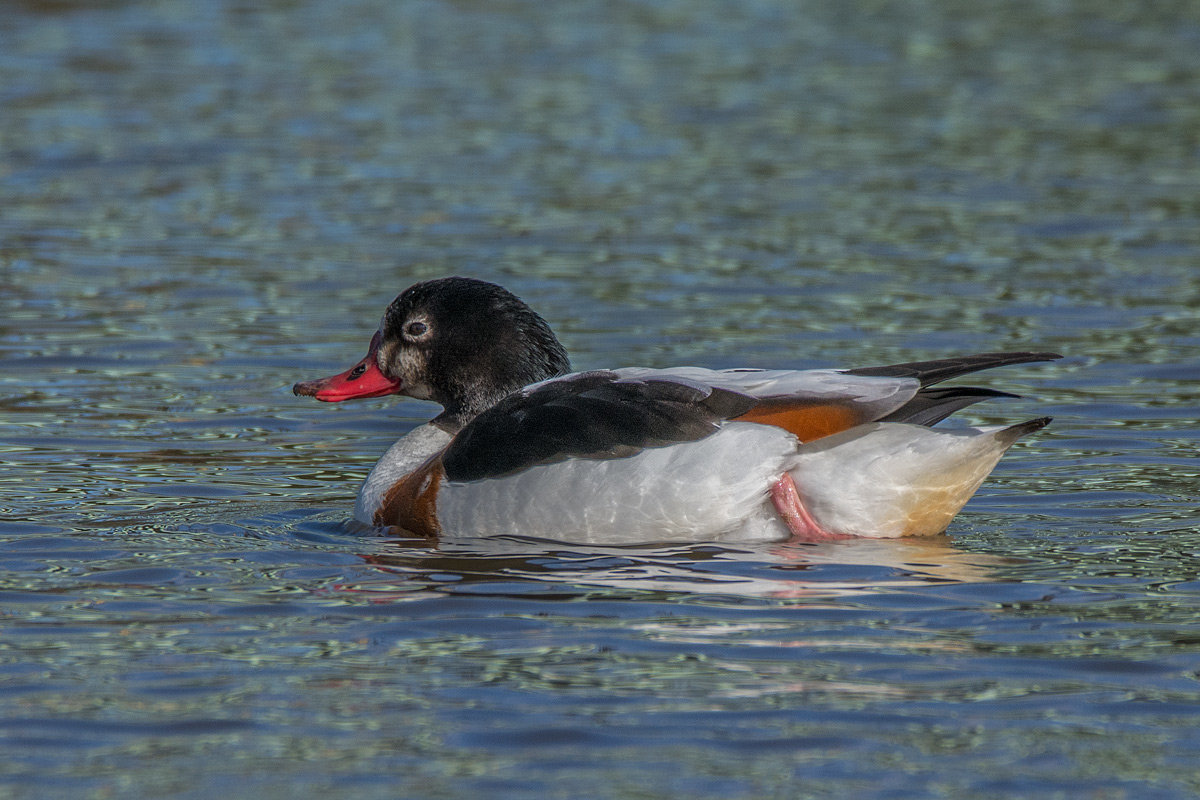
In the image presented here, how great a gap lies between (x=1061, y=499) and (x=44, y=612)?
13.8 ft

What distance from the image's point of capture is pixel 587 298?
41.4 feet

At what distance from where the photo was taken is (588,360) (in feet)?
36.6

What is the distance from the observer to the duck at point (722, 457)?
7207mm

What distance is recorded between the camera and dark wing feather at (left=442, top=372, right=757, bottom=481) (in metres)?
7.29

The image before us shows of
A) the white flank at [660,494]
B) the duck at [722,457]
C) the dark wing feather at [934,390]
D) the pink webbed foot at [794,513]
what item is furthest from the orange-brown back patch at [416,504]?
the dark wing feather at [934,390]

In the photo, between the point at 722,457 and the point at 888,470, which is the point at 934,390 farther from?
the point at 722,457

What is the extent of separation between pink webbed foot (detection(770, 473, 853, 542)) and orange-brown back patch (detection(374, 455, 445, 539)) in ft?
4.66

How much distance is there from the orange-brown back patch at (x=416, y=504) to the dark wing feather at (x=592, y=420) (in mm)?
177

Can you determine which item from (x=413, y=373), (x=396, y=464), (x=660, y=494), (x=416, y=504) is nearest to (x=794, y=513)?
(x=660, y=494)

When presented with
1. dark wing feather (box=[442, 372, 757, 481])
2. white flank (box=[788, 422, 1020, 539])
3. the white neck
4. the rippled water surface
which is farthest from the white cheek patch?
white flank (box=[788, 422, 1020, 539])

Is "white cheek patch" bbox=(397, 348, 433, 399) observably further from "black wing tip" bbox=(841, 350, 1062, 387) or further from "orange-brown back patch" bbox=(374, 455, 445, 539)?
"black wing tip" bbox=(841, 350, 1062, 387)

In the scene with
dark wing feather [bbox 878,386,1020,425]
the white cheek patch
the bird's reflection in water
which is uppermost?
the white cheek patch

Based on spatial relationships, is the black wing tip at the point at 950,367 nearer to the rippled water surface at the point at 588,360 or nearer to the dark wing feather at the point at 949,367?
the dark wing feather at the point at 949,367

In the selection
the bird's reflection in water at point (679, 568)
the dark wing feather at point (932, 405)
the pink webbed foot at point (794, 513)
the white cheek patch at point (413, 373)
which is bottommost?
the bird's reflection in water at point (679, 568)
